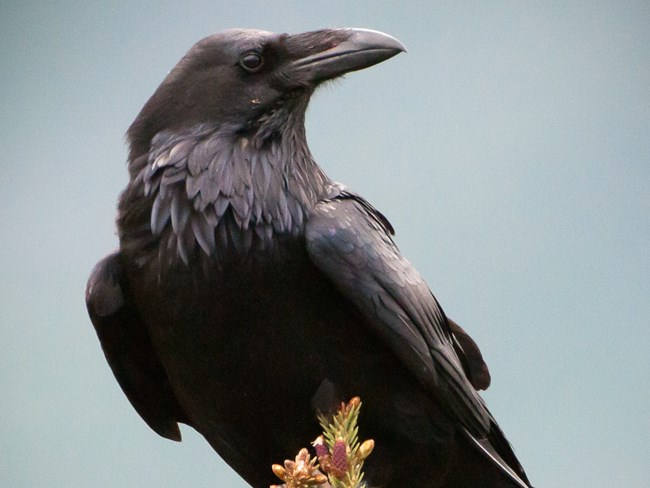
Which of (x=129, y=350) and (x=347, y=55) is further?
(x=129, y=350)

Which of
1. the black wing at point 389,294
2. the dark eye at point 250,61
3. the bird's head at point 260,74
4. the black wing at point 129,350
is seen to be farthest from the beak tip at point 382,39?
the black wing at point 129,350

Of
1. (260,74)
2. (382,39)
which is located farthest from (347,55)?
(260,74)

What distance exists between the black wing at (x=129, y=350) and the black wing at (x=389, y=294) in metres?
0.69

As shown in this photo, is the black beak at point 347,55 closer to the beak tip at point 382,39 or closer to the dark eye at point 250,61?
the beak tip at point 382,39

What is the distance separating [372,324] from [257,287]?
0.37 metres

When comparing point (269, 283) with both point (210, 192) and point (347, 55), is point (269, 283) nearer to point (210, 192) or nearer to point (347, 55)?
point (210, 192)

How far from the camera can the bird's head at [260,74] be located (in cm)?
330

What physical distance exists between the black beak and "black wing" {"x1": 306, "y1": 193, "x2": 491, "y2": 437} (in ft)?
1.35

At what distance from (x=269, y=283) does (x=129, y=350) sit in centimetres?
71

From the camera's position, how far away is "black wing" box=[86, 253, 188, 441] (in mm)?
3373

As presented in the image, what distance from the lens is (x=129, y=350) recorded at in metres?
3.55

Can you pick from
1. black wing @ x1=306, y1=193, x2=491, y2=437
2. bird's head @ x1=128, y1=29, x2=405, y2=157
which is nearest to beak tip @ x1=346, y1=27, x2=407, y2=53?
bird's head @ x1=128, y1=29, x2=405, y2=157

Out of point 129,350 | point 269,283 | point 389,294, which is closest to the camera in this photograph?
point 269,283

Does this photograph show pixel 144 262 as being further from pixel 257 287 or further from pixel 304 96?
pixel 304 96
